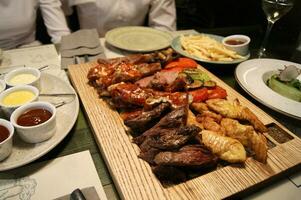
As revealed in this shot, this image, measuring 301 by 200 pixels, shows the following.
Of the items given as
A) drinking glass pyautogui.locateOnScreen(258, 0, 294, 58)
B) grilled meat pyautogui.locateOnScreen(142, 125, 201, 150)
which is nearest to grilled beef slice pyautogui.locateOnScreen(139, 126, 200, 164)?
grilled meat pyautogui.locateOnScreen(142, 125, 201, 150)

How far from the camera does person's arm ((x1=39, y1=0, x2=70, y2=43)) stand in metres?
2.63

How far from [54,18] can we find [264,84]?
2.07 meters

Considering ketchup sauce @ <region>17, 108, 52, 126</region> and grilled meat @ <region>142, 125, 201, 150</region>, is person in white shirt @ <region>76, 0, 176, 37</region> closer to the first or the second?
ketchup sauce @ <region>17, 108, 52, 126</region>

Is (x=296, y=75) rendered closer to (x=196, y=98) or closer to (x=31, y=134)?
(x=196, y=98)

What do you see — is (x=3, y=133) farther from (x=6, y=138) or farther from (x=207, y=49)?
(x=207, y=49)

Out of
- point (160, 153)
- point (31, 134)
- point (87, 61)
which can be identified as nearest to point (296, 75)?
point (160, 153)

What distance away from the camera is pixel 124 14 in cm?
285

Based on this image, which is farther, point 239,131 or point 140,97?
point 140,97

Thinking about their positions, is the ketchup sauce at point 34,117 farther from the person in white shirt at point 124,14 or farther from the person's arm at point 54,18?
the person in white shirt at point 124,14

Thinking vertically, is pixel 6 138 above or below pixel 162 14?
above

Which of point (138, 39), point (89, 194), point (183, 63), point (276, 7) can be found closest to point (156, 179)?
point (89, 194)

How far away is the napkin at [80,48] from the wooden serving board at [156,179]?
2.36 ft

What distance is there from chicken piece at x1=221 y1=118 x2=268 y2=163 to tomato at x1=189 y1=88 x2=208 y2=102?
0.25m

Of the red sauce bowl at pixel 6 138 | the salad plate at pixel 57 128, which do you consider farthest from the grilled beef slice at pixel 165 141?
the red sauce bowl at pixel 6 138
